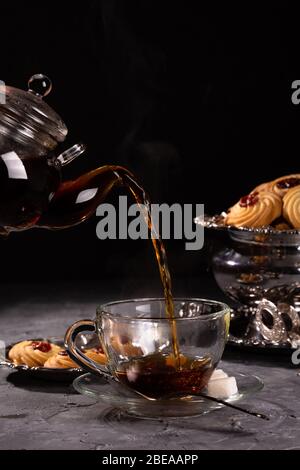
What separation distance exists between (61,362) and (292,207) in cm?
74

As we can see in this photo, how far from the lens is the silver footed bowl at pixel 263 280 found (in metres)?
2.38

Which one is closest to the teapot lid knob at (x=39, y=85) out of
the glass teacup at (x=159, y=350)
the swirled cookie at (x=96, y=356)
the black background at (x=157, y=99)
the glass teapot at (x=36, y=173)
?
the glass teapot at (x=36, y=173)

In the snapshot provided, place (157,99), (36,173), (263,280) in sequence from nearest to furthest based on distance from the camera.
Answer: (36,173)
(263,280)
(157,99)

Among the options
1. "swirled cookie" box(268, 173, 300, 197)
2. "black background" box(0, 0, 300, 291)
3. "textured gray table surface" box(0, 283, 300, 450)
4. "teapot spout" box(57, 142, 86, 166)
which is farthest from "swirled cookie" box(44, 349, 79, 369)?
"black background" box(0, 0, 300, 291)

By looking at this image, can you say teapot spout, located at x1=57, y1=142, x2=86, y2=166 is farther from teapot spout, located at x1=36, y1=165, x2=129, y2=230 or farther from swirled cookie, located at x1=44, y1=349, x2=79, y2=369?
swirled cookie, located at x1=44, y1=349, x2=79, y2=369

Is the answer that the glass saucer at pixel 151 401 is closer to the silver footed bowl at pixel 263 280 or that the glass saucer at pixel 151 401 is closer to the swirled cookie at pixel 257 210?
the silver footed bowl at pixel 263 280

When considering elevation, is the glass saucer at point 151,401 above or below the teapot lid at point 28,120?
below

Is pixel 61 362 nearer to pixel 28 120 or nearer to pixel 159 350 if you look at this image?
pixel 159 350

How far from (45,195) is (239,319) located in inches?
34.0

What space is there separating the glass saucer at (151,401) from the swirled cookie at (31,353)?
0.28 meters

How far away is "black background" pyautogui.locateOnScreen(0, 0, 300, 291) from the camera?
3396mm

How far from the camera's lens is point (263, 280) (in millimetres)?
2463

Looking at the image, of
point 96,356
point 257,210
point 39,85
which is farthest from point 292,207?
point 39,85

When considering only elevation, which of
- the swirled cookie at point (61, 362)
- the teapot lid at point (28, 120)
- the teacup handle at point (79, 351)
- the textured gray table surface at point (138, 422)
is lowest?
the textured gray table surface at point (138, 422)
